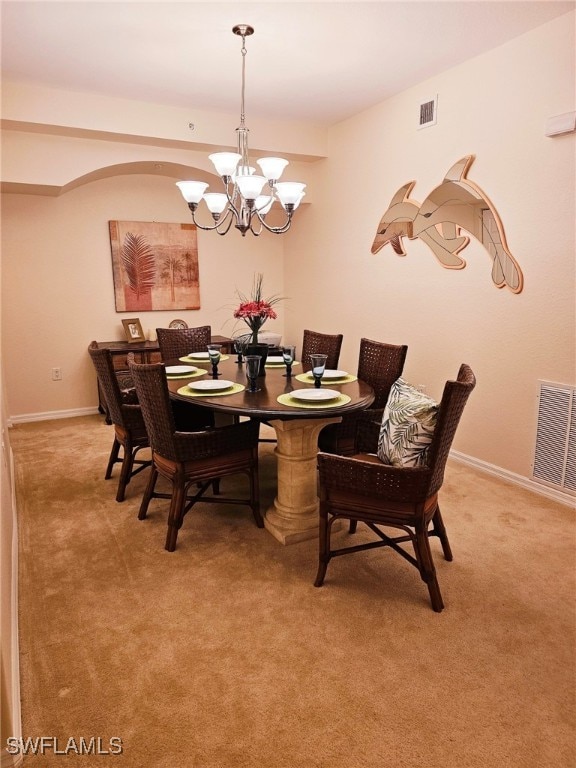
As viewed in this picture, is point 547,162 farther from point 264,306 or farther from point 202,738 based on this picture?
point 202,738

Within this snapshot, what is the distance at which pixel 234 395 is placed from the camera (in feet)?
8.90

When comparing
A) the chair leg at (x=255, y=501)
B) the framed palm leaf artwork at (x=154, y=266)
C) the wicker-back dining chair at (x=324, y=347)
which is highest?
the framed palm leaf artwork at (x=154, y=266)

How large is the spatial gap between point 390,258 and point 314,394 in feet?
7.15

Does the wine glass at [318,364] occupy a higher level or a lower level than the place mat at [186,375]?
higher

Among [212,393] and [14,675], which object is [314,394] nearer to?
[212,393]

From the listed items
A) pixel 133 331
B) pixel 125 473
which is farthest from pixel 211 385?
Result: pixel 133 331

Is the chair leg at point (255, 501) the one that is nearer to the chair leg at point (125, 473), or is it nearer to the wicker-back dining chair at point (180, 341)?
the chair leg at point (125, 473)

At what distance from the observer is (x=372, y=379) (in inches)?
135

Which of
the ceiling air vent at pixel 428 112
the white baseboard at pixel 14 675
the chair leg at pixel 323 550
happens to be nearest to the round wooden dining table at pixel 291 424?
the chair leg at pixel 323 550

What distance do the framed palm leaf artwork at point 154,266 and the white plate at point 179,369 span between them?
6.75 ft

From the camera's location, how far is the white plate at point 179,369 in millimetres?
3250

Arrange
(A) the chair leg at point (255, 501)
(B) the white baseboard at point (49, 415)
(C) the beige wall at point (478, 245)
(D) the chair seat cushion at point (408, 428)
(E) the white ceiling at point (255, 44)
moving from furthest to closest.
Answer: (B) the white baseboard at point (49, 415), (C) the beige wall at point (478, 245), (A) the chair leg at point (255, 501), (E) the white ceiling at point (255, 44), (D) the chair seat cushion at point (408, 428)

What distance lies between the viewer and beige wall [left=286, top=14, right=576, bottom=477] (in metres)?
3.03

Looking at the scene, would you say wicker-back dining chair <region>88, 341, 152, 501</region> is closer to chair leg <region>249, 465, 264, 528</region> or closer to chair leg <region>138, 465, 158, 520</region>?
chair leg <region>138, 465, 158, 520</region>
